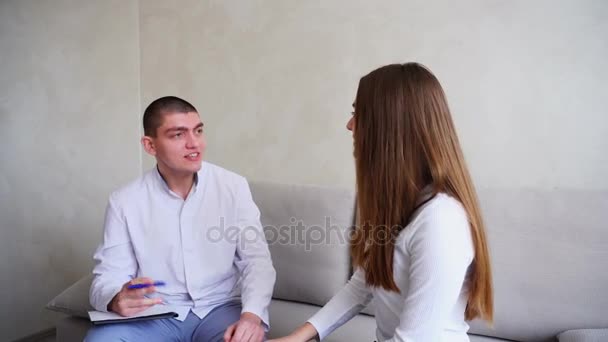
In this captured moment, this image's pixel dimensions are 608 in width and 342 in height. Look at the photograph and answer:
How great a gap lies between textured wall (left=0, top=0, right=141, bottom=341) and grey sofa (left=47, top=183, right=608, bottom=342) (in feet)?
2.52

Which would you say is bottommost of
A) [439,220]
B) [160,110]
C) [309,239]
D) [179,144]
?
[309,239]

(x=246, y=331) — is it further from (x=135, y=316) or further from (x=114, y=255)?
(x=114, y=255)

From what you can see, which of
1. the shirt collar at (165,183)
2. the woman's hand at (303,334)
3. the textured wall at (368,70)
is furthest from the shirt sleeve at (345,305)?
the textured wall at (368,70)

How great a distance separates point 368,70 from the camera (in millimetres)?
2400

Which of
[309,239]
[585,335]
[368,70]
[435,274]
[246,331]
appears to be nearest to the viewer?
[435,274]

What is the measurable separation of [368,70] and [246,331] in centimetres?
142

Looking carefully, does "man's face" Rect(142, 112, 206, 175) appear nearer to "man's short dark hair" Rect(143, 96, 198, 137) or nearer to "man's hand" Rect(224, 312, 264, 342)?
"man's short dark hair" Rect(143, 96, 198, 137)

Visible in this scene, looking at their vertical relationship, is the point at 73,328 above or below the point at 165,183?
below

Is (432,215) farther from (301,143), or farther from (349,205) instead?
(301,143)

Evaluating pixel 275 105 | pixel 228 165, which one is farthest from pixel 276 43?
pixel 228 165

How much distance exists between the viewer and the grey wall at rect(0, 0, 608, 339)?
6.83 ft

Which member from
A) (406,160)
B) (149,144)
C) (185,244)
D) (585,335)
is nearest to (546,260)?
(585,335)

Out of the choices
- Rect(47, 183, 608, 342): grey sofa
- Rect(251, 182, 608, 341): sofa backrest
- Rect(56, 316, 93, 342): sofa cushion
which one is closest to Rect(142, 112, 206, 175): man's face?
Rect(47, 183, 608, 342): grey sofa

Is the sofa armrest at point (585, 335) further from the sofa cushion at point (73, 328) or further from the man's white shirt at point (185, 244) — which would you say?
the sofa cushion at point (73, 328)
